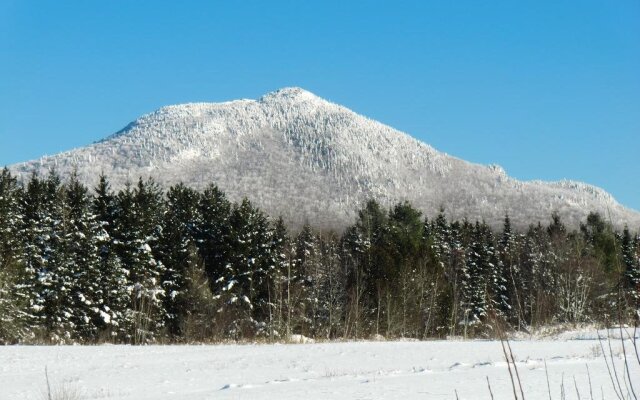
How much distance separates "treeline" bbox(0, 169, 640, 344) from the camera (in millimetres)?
37406

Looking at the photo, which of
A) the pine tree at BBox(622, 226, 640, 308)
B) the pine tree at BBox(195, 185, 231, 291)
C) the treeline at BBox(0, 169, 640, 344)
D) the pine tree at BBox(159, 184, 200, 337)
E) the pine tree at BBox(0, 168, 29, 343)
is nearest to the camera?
the pine tree at BBox(622, 226, 640, 308)

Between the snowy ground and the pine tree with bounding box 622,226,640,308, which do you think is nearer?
the pine tree with bounding box 622,226,640,308

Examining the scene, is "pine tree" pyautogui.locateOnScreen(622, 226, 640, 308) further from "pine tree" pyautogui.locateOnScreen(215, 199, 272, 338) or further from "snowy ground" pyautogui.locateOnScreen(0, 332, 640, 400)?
"pine tree" pyautogui.locateOnScreen(215, 199, 272, 338)

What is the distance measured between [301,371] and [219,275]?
88.4ft

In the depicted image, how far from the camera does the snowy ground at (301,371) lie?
12555mm

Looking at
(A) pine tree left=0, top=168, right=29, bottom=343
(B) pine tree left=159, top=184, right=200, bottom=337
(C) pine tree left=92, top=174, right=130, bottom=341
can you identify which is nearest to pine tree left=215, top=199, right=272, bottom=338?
(B) pine tree left=159, top=184, right=200, bottom=337

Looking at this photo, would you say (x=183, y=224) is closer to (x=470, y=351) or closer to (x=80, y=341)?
(x=80, y=341)

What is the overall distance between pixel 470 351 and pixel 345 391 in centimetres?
1140

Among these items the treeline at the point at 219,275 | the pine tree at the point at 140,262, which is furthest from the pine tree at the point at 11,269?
the pine tree at the point at 140,262

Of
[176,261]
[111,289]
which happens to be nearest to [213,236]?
[176,261]

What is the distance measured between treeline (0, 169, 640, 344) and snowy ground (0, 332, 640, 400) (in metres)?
10.6

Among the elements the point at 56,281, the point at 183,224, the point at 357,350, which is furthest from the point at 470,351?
the point at 183,224

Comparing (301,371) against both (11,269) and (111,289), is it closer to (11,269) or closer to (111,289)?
(11,269)

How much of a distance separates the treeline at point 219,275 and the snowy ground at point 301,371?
34.9 ft
